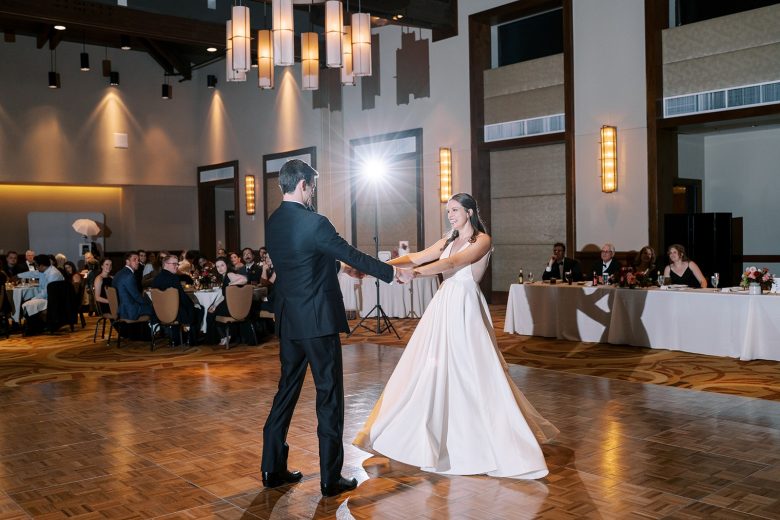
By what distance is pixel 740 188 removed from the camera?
1221cm

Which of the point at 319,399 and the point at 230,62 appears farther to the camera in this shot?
the point at 230,62

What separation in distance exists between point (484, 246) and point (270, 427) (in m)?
1.60

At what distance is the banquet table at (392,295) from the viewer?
11.5 m

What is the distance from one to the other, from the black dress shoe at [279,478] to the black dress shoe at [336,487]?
0.87 ft

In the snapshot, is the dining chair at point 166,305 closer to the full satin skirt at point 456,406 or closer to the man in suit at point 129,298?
the man in suit at point 129,298

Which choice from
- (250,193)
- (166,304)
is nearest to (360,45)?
(166,304)

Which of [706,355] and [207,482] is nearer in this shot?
[207,482]

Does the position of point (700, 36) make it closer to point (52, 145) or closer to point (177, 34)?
point (177, 34)

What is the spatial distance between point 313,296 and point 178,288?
19.4ft

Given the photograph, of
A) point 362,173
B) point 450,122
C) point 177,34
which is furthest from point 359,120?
point 177,34

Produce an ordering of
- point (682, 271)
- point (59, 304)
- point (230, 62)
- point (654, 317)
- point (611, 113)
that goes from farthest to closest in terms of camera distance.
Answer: point (59, 304) < point (611, 113) < point (230, 62) < point (682, 271) < point (654, 317)

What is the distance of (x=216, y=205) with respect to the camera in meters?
21.0

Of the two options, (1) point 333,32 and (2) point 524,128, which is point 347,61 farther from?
(2) point 524,128

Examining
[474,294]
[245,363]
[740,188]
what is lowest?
[245,363]
